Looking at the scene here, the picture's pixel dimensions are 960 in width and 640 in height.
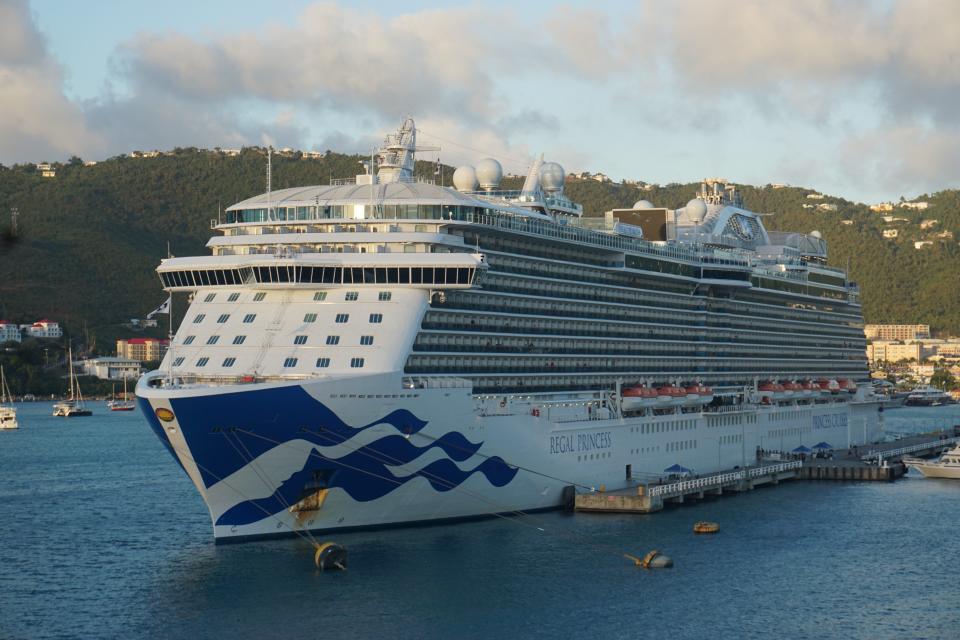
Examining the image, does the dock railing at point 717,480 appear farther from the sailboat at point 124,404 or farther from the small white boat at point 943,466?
the sailboat at point 124,404

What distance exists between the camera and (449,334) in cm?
4441

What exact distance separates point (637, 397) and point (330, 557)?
20053 mm

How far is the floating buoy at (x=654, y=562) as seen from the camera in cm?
4150

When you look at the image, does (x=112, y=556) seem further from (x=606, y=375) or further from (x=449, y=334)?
(x=606, y=375)

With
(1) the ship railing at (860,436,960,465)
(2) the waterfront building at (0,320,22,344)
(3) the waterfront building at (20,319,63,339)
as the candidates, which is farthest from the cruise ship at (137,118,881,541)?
(2) the waterfront building at (0,320,22,344)

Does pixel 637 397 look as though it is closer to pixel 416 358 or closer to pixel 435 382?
pixel 435 382

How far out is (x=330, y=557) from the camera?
127 feet

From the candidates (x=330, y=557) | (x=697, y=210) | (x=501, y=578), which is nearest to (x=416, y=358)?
(x=330, y=557)

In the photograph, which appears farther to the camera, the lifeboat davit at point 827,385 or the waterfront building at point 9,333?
the waterfront building at point 9,333

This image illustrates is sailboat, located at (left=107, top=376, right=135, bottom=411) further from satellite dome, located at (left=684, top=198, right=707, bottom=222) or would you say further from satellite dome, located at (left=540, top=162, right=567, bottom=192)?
satellite dome, located at (left=540, top=162, right=567, bottom=192)

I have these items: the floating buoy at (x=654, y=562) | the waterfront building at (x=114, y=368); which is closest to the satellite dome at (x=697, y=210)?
the floating buoy at (x=654, y=562)


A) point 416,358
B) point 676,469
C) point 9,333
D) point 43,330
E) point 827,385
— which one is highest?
point 43,330

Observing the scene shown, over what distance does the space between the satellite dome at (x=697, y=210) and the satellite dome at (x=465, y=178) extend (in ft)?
73.8

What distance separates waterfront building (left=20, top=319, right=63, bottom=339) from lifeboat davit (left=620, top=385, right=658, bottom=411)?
132568 millimetres
